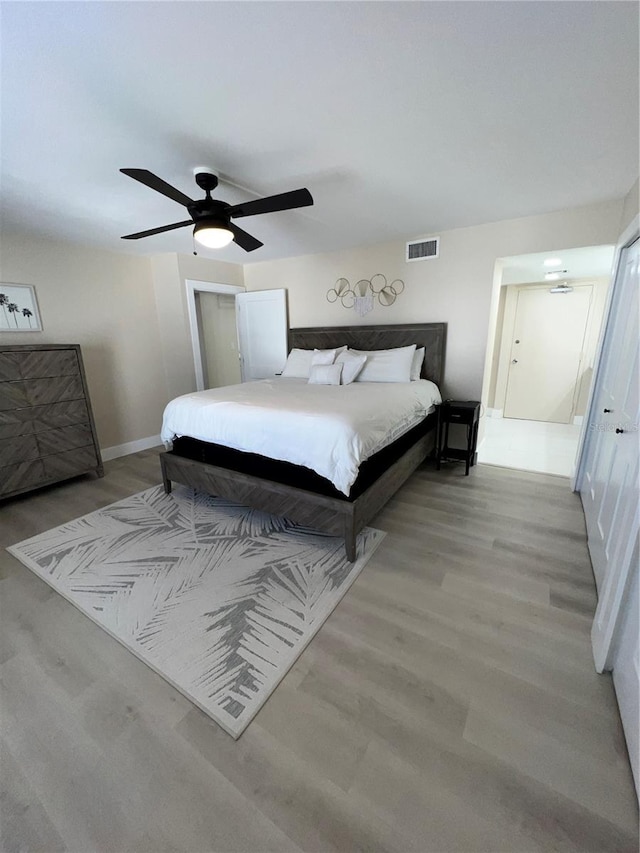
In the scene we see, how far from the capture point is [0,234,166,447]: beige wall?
332 cm

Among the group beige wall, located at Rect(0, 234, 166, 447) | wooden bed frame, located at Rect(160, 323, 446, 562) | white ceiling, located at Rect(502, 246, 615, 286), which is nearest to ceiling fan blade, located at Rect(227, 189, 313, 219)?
wooden bed frame, located at Rect(160, 323, 446, 562)

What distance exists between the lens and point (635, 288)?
6.78ft

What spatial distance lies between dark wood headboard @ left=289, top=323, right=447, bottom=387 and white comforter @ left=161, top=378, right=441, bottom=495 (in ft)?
1.86

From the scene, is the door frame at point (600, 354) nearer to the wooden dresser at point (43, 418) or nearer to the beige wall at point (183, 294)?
the beige wall at point (183, 294)

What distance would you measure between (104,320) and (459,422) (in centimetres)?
410

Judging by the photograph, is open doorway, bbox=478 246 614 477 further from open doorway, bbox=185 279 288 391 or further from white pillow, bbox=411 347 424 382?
open doorway, bbox=185 279 288 391

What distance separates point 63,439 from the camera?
3215 millimetres

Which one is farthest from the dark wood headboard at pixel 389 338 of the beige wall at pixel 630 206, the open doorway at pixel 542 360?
the beige wall at pixel 630 206

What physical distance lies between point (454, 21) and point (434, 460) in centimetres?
331

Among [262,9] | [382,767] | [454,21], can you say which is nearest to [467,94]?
[454,21]

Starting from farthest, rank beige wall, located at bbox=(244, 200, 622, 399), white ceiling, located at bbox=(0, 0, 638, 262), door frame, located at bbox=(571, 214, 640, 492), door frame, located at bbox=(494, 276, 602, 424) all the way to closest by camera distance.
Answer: door frame, located at bbox=(494, 276, 602, 424)
beige wall, located at bbox=(244, 200, 622, 399)
door frame, located at bbox=(571, 214, 640, 492)
white ceiling, located at bbox=(0, 0, 638, 262)

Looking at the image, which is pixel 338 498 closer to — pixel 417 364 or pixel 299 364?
pixel 417 364

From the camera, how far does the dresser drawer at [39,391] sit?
286 centimetres

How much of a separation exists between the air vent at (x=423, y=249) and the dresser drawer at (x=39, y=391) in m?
3.63
